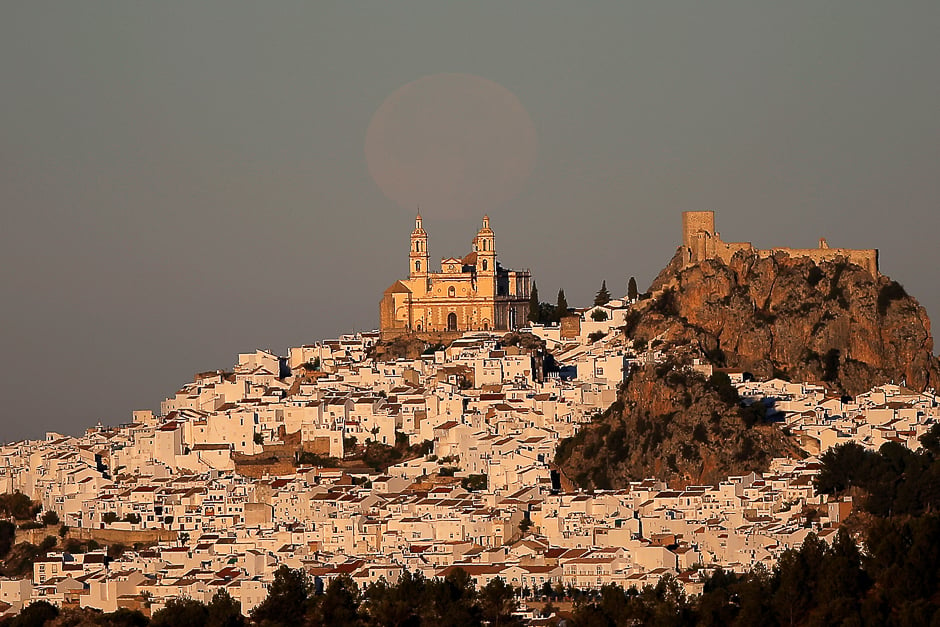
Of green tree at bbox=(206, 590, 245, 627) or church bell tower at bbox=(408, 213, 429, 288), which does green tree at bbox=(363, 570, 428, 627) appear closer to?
green tree at bbox=(206, 590, 245, 627)

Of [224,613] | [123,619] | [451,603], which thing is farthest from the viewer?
[123,619]

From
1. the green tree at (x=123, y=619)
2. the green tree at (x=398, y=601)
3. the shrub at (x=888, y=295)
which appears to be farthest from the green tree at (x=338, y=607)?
the shrub at (x=888, y=295)

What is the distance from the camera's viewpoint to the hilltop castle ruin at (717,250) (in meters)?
102

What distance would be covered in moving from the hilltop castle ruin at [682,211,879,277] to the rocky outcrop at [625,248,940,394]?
53 cm

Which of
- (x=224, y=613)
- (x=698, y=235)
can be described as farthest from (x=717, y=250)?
(x=224, y=613)

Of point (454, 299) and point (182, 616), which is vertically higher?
point (454, 299)

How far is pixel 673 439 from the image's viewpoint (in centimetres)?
8962

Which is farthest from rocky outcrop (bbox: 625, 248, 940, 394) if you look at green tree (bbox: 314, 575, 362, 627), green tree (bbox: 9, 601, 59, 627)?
green tree (bbox: 9, 601, 59, 627)

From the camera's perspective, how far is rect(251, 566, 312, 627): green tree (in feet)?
243

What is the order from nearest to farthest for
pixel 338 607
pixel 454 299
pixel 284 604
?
pixel 338 607, pixel 284 604, pixel 454 299

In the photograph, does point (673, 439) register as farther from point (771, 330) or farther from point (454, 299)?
point (454, 299)

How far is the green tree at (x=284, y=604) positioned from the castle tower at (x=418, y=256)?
131ft

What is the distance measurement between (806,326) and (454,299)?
19.5 m

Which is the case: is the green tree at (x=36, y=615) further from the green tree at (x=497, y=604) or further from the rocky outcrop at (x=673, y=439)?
the rocky outcrop at (x=673, y=439)
